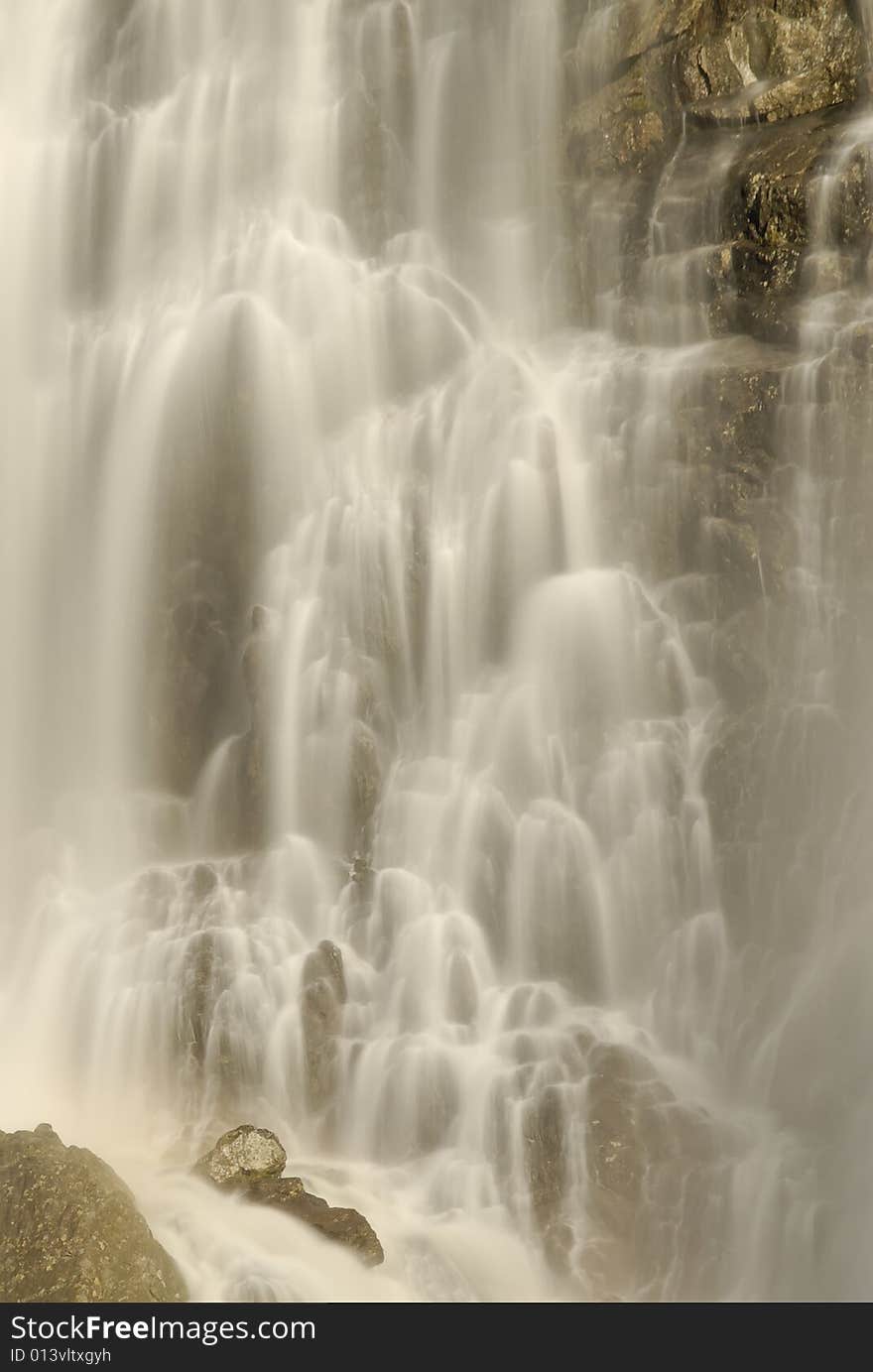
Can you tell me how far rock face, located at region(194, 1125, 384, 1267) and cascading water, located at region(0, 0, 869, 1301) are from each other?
24 centimetres

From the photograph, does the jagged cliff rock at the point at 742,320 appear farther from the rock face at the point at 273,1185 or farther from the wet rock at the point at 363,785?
the rock face at the point at 273,1185

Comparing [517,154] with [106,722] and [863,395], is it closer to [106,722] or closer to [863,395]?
[863,395]

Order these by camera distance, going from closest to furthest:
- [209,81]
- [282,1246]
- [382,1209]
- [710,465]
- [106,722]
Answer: [282,1246] < [382,1209] < [710,465] < [106,722] < [209,81]

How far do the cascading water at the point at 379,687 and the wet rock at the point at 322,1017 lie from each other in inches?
1.7

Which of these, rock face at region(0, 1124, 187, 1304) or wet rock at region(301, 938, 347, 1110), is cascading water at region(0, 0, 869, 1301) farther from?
rock face at region(0, 1124, 187, 1304)

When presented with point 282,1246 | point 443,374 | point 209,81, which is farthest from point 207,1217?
point 209,81

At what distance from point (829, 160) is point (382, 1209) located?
→ 13903 millimetres

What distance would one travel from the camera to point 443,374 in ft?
64.2

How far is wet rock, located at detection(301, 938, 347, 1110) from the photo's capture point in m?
14.9

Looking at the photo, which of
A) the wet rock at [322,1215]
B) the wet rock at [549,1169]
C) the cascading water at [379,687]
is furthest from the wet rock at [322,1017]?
the wet rock at [549,1169]

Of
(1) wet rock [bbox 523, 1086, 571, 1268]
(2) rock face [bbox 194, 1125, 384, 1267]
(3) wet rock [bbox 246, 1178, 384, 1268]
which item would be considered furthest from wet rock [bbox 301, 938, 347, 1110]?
(1) wet rock [bbox 523, 1086, 571, 1268]

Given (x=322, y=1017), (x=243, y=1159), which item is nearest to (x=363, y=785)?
(x=322, y=1017)

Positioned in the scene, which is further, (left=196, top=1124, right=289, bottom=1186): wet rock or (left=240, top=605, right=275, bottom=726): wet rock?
(left=240, top=605, right=275, bottom=726): wet rock

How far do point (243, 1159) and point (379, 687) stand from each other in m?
6.37
